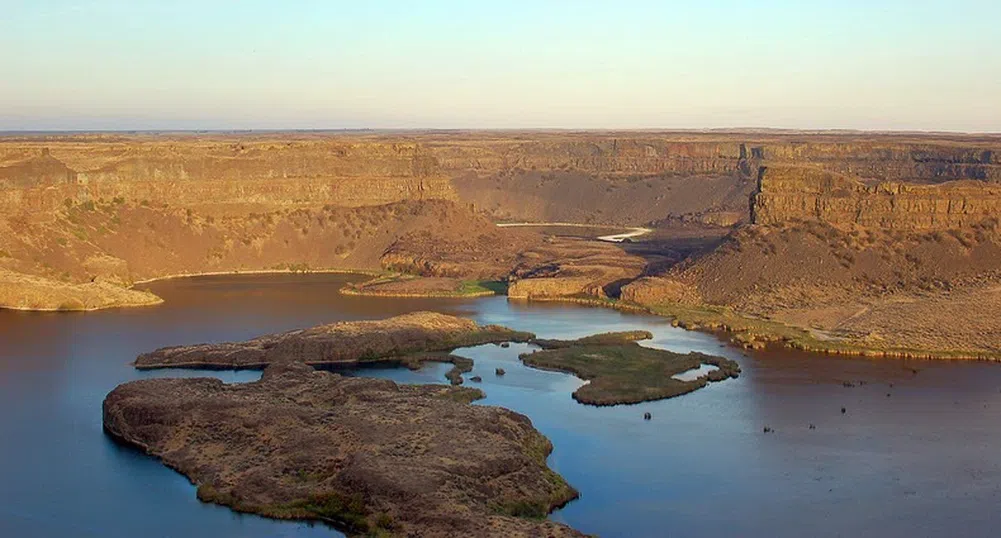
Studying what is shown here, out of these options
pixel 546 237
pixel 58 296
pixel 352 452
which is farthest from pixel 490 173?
pixel 352 452

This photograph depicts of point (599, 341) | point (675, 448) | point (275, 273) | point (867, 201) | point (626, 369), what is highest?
point (867, 201)

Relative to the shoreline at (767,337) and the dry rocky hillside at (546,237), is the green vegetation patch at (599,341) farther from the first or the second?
the dry rocky hillside at (546,237)

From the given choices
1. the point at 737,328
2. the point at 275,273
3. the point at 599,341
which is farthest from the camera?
the point at 275,273

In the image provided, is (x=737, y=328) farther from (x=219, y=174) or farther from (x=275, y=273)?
(x=219, y=174)

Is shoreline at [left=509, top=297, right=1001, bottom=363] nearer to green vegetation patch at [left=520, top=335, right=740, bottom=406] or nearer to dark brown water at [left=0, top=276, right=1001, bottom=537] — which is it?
dark brown water at [left=0, top=276, right=1001, bottom=537]

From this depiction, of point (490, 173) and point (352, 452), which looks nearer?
point (352, 452)

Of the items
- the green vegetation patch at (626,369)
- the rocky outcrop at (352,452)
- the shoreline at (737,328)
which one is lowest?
the shoreline at (737,328)

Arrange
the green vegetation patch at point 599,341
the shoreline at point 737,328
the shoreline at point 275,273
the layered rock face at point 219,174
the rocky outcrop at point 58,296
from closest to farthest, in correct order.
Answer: the shoreline at point 737,328 → the green vegetation patch at point 599,341 → the rocky outcrop at point 58,296 → the shoreline at point 275,273 → the layered rock face at point 219,174

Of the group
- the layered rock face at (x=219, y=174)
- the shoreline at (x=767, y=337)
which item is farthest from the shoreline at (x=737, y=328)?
the layered rock face at (x=219, y=174)
